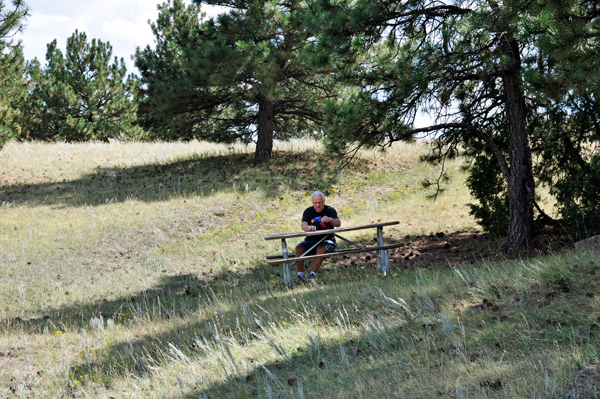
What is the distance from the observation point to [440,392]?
3.04m

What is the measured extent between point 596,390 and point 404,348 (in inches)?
54.8

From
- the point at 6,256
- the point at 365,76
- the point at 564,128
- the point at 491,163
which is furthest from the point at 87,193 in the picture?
the point at 564,128

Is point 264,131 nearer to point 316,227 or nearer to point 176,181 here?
point 176,181

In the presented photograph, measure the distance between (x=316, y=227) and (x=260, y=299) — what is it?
1.81 metres

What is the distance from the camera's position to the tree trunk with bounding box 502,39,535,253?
7.94 m

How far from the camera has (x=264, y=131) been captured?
18.9 m

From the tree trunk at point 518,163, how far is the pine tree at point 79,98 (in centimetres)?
2824

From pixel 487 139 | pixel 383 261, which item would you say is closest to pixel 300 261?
pixel 383 261

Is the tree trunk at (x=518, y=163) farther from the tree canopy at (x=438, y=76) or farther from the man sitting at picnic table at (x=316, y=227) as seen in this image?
the man sitting at picnic table at (x=316, y=227)

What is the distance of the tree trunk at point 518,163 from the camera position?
26.0 feet

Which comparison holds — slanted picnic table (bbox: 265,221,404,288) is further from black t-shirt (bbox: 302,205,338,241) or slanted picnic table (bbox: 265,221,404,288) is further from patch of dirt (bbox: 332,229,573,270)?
patch of dirt (bbox: 332,229,573,270)

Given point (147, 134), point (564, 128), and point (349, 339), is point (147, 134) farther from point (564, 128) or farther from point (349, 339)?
point (349, 339)

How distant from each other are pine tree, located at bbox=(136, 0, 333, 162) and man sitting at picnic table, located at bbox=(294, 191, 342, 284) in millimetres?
6947

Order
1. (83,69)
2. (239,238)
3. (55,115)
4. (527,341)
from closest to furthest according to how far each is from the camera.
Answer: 1. (527,341)
2. (239,238)
3. (55,115)
4. (83,69)
